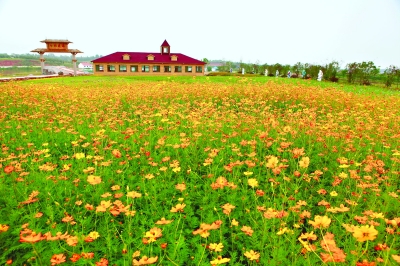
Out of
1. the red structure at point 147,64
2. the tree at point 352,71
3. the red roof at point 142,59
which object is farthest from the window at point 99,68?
the tree at point 352,71

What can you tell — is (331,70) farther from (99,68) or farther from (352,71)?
(99,68)

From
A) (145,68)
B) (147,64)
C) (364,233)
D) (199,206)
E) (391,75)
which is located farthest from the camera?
(145,68)

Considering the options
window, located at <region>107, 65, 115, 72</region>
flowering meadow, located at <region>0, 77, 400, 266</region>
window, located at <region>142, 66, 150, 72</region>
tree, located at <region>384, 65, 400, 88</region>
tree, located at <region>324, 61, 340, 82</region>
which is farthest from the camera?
window, located at <region>142, 66, 150, 72</region>

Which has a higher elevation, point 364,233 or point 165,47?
point 165,47

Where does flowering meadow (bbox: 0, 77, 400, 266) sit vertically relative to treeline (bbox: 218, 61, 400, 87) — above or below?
below

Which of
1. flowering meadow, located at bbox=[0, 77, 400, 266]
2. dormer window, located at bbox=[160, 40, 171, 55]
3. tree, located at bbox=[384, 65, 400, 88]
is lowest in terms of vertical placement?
flowering meadow, located at bbox=[0, 77, 400, 266]

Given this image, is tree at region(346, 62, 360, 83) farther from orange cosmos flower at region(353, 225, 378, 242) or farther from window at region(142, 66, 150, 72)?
orange cosmos flower at region(353, 225, 378, 242)

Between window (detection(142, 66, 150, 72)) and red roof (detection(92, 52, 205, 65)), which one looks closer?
red roof (detection(92, 52, 205, 65))

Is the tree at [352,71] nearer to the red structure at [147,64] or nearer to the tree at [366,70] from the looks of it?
the tree at [366,70]

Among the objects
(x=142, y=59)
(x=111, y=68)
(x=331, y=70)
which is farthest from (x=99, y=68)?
(x=331, y=70)

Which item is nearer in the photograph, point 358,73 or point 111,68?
point 358,73

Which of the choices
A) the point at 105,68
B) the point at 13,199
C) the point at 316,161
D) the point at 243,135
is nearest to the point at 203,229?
the point at 13,199

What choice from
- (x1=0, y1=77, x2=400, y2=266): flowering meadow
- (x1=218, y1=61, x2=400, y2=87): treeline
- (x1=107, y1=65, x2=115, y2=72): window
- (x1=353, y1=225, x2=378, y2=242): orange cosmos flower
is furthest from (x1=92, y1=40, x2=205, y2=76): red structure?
(x1=353, y1=225, x2=378, y2=242): orange cosmos flower

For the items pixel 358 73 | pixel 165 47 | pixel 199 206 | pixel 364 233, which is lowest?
pixel 199 206
